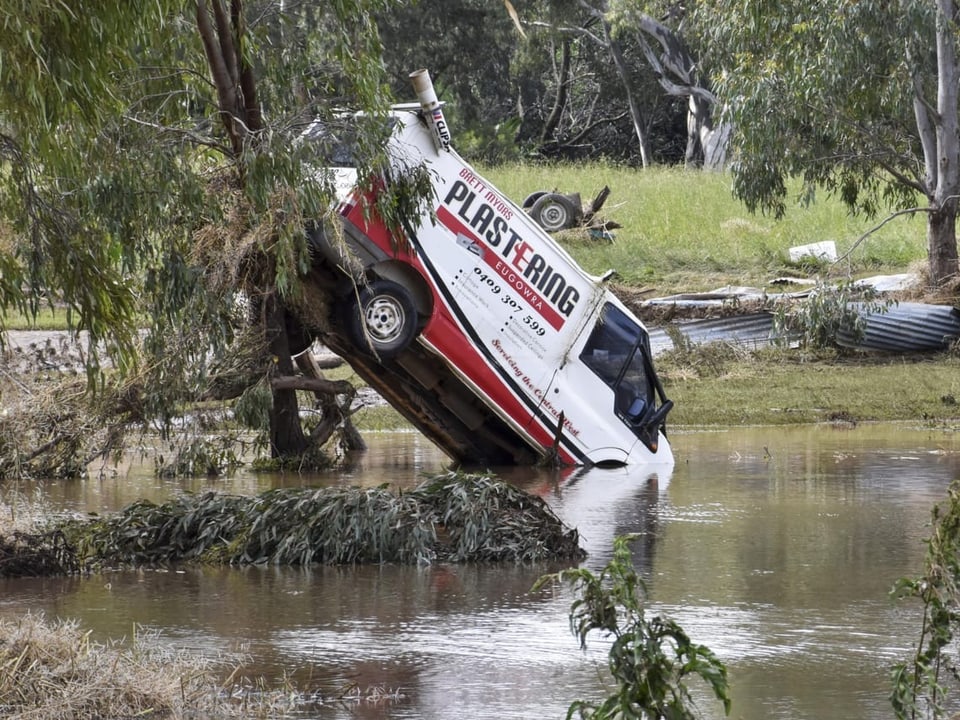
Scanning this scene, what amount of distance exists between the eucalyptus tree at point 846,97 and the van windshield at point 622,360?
30.8 ft

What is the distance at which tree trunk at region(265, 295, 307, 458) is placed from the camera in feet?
53.9

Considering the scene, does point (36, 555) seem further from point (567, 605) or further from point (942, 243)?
point (942, 243)

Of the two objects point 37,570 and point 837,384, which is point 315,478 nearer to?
point 37,570

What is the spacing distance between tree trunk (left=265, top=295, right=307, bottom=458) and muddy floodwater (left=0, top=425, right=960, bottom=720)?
1202mm

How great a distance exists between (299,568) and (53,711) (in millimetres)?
4624

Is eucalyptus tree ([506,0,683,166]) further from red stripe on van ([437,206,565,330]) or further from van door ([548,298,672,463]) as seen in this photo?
red stripe on van ([437,206,565,330])

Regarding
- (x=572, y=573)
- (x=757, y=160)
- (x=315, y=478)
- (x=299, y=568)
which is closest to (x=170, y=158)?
(x=315, y=478)

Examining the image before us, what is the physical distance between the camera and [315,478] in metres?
16.3

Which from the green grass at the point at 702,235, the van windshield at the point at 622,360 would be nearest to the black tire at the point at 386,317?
the van windshield at the point at 622,360

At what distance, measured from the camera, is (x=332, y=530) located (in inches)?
455

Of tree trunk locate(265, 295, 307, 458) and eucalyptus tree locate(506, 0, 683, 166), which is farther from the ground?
eucalyptus tree locate(506, 0, 683, 166)

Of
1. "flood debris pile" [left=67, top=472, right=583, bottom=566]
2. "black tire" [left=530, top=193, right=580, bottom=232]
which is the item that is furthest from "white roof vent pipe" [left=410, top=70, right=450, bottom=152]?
"black tire" [left=530, top=193, right=580, bottom=232]

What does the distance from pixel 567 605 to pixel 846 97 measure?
1706 centimetres

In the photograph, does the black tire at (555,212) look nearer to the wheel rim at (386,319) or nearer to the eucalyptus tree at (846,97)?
the eucalyptus tree at (846,97)
